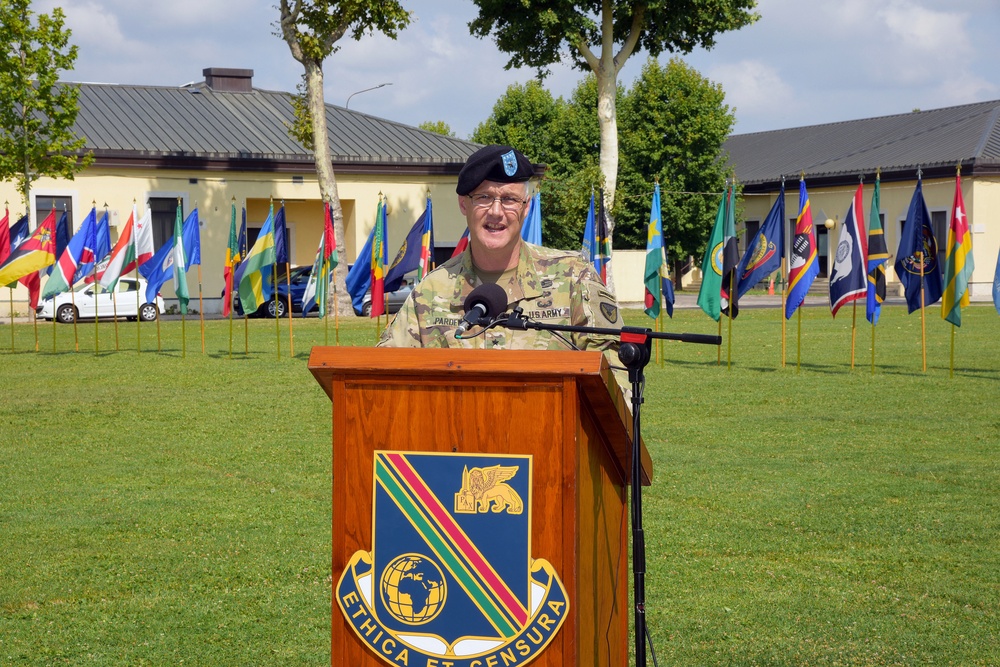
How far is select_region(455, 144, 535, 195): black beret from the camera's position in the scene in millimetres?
3723

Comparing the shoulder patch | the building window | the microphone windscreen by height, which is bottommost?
the shoulder patch

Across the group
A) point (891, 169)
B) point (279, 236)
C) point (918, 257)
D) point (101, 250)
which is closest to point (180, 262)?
point (279, 236)

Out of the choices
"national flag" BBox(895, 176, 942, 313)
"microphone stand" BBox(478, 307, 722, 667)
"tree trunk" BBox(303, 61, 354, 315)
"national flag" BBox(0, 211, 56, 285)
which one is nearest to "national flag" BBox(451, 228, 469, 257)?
"microphone stand" BBox(478, 307, 722, 667)

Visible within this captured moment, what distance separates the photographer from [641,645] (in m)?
3.26

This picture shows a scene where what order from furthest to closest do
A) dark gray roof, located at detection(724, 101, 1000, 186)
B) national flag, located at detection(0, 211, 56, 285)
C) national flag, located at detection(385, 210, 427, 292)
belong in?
dark gray roof, located at detection(724, 101, 1000, 186), national flag, located at detection(0, 211, 56, 285), national flag, located at detection(385, 210, 427, 292)

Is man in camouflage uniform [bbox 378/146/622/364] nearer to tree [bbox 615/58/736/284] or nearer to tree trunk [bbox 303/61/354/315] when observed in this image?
tree trunk [bbox 303/61/354/315]

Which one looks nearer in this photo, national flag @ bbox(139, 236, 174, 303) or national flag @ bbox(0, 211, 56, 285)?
national flag @ bbox(0, 211, 56, 285)

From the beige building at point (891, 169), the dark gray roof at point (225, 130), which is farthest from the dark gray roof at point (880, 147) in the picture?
the dark gray roof at point (225, 130)

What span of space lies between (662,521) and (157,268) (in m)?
17.2

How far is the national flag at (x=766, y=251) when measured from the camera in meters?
18.9

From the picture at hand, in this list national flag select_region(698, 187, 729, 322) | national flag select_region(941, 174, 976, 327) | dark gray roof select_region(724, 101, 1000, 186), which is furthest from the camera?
dark gray roof select_region(724, 101, 1000, 186)

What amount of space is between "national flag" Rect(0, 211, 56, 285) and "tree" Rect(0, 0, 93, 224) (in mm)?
9245

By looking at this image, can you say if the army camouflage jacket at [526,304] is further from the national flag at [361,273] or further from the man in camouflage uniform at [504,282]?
the national flag at [361,273]

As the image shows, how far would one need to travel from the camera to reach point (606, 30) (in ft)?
119
